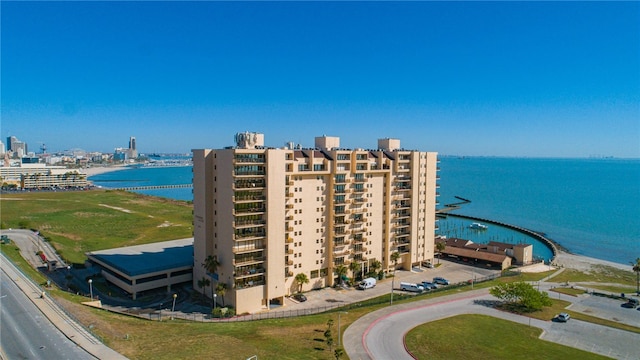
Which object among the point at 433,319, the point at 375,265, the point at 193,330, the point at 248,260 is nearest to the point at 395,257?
the point at 375,265

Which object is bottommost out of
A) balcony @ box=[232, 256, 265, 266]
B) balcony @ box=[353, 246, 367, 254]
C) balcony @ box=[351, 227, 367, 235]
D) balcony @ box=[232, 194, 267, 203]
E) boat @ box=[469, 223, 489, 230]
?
boat @ box=[469, 223, 489, 230]

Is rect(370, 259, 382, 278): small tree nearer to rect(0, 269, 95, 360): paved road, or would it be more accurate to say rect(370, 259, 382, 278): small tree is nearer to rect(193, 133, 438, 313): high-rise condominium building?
rect(193, 133, 438, 313): high-rise condominium building

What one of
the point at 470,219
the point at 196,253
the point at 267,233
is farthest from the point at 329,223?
the point at 470,219

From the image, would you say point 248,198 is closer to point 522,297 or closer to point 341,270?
point 341,270

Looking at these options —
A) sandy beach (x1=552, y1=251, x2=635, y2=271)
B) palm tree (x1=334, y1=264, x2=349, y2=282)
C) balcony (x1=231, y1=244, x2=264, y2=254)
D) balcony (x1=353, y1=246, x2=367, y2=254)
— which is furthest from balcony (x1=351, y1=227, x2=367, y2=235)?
sandy beach (x1=552, y1=251, x2=635, y2=271)

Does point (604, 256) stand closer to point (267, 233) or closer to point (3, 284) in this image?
point (267, 233)

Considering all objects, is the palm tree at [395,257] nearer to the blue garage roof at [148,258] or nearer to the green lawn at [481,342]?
the green lawn at [481,342]
